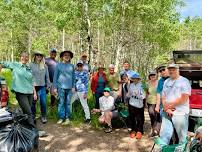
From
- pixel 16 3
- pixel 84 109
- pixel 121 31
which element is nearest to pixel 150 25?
pixel 121 31

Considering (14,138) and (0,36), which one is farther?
(0,36)

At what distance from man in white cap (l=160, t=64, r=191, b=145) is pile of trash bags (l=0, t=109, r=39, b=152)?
212cm

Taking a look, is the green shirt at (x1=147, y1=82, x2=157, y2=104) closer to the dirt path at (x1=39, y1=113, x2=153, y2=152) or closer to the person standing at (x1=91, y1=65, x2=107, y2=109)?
the dirt path at (x1=39, y1=113, x2=153, y2=152)

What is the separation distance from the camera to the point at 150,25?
26.5 meters

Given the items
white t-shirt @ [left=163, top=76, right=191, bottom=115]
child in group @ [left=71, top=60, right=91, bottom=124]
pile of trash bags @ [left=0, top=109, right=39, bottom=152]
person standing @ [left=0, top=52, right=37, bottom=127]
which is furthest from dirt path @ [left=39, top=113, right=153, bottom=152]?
white t-shirt @ [left=163, top=76, right=191, bottom=115]

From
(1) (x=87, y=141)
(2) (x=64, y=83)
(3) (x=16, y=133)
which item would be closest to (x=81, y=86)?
(2) (x=64, y=83)

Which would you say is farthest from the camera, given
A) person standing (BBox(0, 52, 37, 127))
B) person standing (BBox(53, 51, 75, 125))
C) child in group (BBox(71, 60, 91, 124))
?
child in group (BBox(71, 60, 91, 124))

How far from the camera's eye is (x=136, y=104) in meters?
8.79

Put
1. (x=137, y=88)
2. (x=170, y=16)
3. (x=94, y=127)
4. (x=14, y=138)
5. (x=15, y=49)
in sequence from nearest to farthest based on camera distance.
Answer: (x=14, y=138) < (x=137, y=88) < (x=94, y=127) < (x=170, y=16) < (x=15, y=49)

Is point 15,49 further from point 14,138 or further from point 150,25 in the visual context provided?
point 14,138

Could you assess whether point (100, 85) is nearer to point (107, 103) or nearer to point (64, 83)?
point (107, 103)

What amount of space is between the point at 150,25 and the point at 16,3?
50.8 feet

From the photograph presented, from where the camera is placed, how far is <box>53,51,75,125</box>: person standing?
30.5ft

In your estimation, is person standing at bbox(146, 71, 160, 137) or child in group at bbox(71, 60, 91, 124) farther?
child in group at bbox(71, 60, 91, 124)
